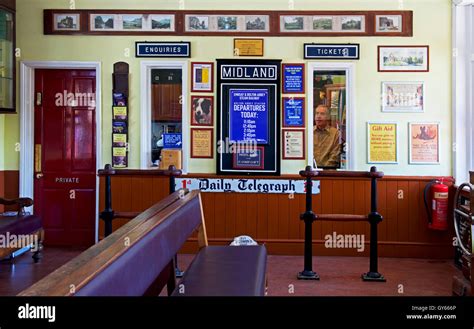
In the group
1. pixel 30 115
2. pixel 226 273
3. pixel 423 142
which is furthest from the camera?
pixel 30 115

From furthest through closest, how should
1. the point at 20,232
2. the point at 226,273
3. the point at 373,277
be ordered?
1. the point at 20,232
2. the point at 373,277
3. the point at 226,273

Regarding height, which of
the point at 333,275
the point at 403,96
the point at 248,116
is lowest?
the point at 333,275

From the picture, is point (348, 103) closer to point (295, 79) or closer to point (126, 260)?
point (295, 79)

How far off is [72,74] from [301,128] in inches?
118

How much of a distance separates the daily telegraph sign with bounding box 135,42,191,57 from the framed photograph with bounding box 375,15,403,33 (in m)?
2.36

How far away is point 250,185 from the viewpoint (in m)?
5.70

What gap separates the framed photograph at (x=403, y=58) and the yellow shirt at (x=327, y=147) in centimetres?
97

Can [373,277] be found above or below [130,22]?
below

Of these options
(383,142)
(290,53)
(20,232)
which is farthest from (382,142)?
(20,232)

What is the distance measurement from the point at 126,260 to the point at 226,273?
3.60 ft

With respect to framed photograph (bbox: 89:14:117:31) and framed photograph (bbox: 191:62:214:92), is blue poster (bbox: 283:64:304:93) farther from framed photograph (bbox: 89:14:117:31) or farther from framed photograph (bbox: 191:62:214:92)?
framed photograph (bbox: 89:14:117:31)

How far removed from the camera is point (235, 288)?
248 cm

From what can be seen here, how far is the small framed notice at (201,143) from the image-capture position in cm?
578

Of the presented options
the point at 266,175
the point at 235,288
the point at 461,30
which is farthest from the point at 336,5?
the point at 235,288
